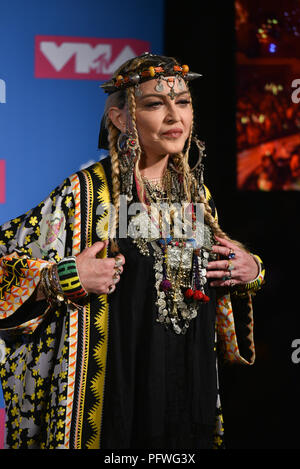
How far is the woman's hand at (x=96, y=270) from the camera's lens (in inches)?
61.2

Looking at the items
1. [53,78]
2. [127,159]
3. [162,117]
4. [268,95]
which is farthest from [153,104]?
[268,95]

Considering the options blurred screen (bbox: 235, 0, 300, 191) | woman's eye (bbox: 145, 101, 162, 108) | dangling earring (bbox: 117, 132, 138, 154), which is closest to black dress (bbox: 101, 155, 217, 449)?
dangling earring (bbox: 117, 132, 138, 154)

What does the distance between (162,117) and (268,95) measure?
0.90 metres

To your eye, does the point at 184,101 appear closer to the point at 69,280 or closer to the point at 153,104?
the point at 153,104

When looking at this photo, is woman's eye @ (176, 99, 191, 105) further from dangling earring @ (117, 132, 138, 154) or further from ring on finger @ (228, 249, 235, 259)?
ring on finger @ (228, 249, 235, 259)

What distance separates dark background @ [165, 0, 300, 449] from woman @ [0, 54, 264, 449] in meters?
0.61

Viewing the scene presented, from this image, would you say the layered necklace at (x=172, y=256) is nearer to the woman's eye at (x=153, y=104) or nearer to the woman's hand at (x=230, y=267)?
the woman's hand at (x=230, y=267)

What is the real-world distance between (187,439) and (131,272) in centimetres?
Result: 48

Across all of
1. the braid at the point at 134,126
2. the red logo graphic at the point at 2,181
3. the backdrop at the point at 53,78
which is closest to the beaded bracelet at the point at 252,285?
the braid at the point at 134,126

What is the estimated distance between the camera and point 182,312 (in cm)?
167

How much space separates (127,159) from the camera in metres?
1.71

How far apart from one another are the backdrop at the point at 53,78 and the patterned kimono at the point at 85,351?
508 millimetres
